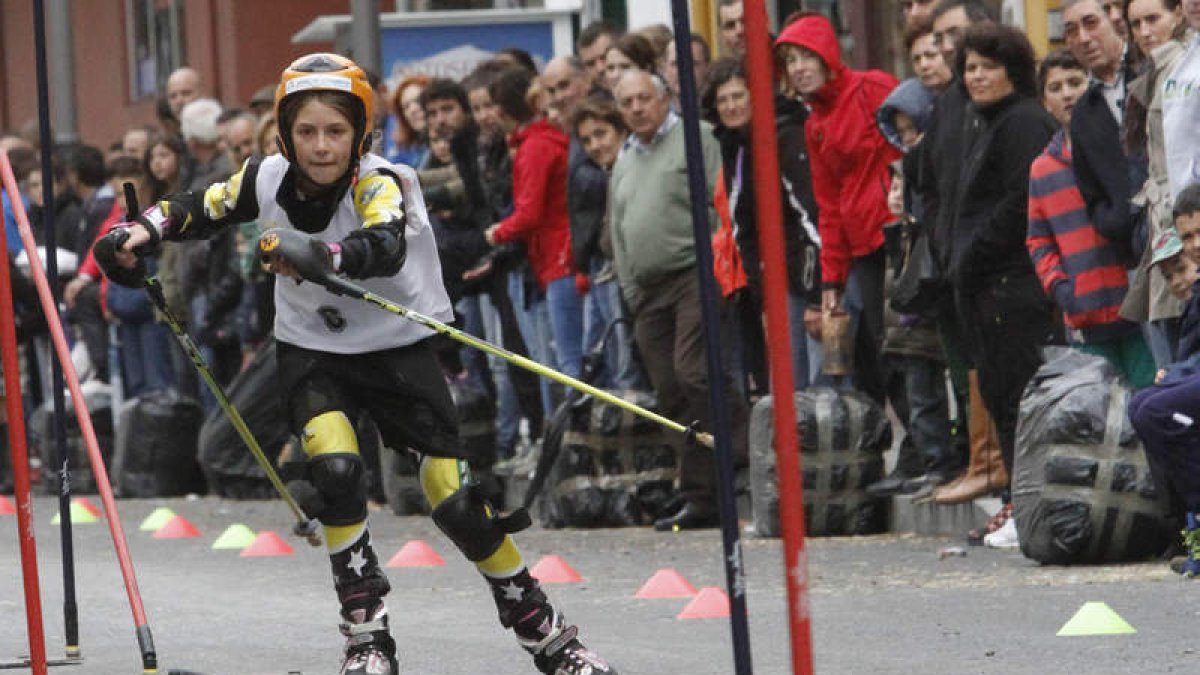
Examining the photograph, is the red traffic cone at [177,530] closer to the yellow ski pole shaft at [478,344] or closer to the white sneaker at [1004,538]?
the white sneaker at [1004,538]

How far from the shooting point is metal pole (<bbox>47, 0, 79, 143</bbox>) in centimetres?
2575

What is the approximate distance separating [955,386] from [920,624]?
3.29m

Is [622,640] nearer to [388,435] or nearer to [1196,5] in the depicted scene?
[388,435]

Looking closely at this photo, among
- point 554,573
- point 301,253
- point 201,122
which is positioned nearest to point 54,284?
point 301,253

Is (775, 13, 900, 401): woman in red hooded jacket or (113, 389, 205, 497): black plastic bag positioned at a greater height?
(775, 13, 900, 401): woman in red hooded jacket

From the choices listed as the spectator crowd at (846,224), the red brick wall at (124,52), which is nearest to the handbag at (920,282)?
the spectator crowd at (846,224)

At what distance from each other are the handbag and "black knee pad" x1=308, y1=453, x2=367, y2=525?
4.42m

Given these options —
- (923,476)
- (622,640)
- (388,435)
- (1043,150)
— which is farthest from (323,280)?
(923,476)

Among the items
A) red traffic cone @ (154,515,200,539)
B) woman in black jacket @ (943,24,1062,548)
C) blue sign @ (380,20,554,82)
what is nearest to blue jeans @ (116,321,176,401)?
blue sign @ (380,20,554,82)

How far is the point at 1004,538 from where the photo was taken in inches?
427

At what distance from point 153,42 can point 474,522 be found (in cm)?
2397

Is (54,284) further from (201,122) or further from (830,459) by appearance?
(201,122)

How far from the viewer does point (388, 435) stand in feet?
24.7

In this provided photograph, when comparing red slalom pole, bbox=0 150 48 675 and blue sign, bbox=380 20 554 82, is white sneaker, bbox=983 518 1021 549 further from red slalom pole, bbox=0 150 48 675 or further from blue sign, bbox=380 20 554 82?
blue sign, bbox=380 20 554 82
